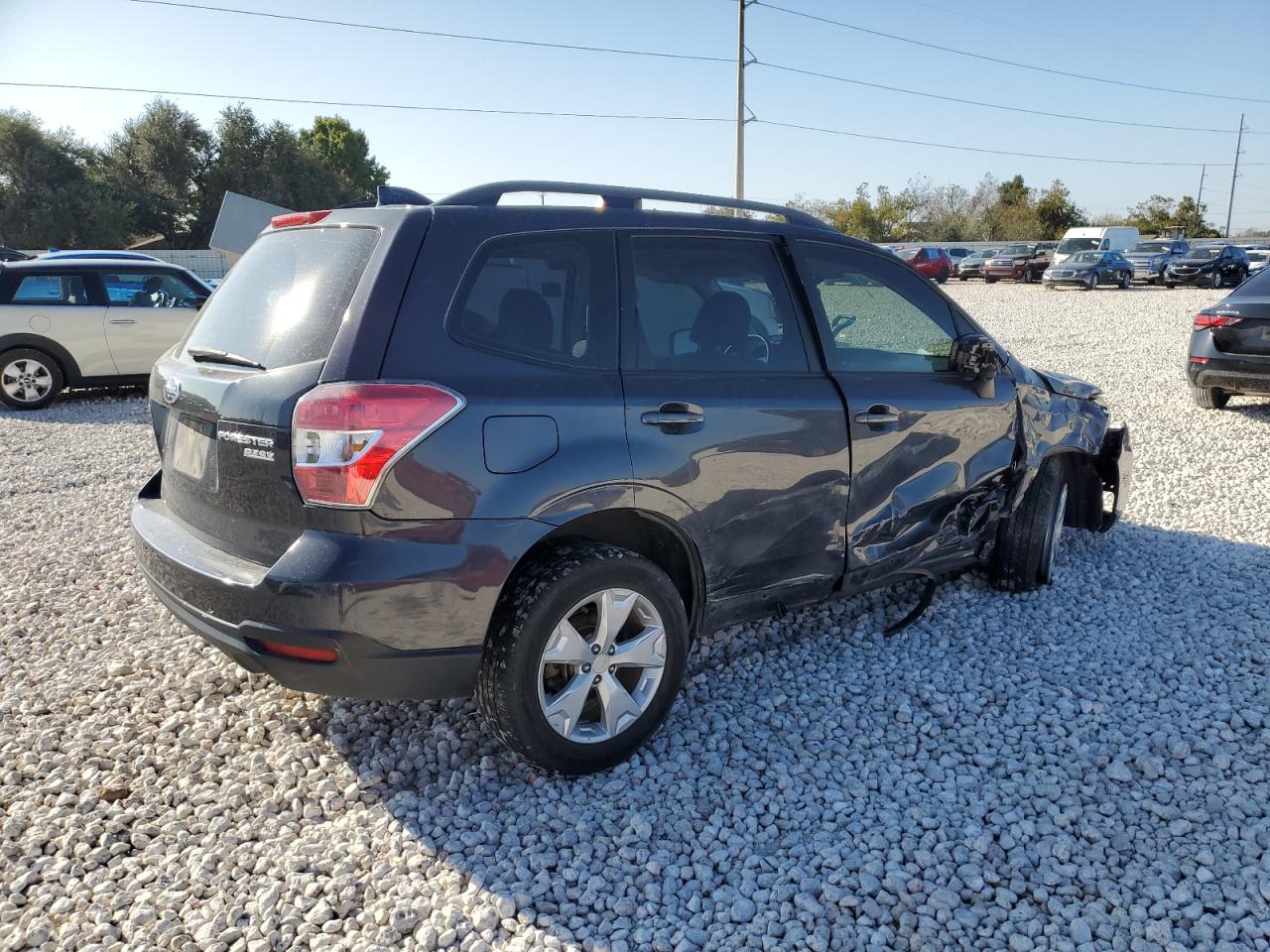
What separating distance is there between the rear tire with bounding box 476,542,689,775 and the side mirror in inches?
71.4

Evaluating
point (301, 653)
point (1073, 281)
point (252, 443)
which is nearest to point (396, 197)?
point (252, 443)

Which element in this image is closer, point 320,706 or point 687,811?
point 687,811

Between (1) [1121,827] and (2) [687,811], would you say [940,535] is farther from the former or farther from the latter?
(2) [687,811]

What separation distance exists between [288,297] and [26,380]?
9736mm

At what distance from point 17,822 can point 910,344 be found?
374cm

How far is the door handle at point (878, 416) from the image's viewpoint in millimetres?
3654

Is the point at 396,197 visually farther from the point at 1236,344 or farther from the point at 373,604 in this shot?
the point at 1236,344

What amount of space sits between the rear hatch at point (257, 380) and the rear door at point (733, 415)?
952 mm

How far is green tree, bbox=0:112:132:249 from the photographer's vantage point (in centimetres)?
4100

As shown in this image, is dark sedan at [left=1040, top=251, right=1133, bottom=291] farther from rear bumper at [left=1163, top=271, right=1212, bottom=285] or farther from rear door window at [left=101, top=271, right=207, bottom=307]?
rear door window at [left=101, top=271, right=207, bottom=307]

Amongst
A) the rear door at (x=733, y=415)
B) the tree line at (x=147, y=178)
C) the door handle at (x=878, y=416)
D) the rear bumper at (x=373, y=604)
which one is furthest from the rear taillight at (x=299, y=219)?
the tree line at (x=147, y=178)

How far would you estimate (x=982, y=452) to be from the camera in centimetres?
421

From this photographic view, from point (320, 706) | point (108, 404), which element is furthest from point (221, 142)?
point (320, 706)

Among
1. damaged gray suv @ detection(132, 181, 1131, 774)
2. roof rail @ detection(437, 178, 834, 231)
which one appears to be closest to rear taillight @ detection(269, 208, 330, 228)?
damaged gray suv @ detection(132, 181, 1131, 774)
